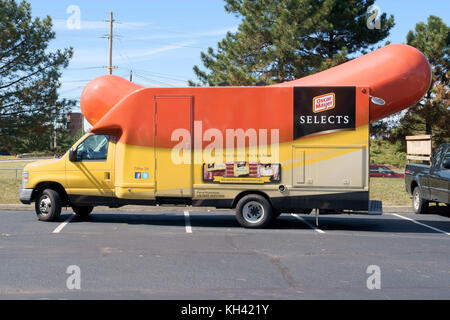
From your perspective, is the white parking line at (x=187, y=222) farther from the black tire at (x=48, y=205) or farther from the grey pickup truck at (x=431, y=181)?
the grey pickup truck at (x=431, y=181)

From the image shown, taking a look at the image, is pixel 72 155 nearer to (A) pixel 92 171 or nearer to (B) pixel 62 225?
Answer: (A) pixel 92 171

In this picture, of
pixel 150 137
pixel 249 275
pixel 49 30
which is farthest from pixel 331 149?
pixel 49 30

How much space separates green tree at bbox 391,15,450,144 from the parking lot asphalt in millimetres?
19252

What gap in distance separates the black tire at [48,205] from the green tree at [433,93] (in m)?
24.1

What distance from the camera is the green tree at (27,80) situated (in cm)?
2388

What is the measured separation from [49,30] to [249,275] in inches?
799

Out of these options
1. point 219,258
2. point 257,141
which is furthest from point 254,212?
point 219,258

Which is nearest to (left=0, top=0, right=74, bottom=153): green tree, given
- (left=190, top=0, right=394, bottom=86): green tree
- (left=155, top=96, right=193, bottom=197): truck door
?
(left=190, top=0, right=394, bottom=86): green tree

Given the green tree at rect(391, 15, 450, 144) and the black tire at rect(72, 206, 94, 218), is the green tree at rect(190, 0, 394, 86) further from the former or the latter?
the black tire at rect(72, 206, 94, 218)

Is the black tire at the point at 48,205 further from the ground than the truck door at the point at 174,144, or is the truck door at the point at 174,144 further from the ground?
the truck door at the point at 174,144

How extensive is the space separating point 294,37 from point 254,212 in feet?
55.1

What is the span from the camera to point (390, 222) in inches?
519

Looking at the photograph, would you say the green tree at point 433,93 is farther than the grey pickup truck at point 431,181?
Yes

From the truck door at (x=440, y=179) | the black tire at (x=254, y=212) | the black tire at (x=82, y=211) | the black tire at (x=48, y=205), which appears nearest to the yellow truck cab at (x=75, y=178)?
the black tire at (x=48, y=205)
